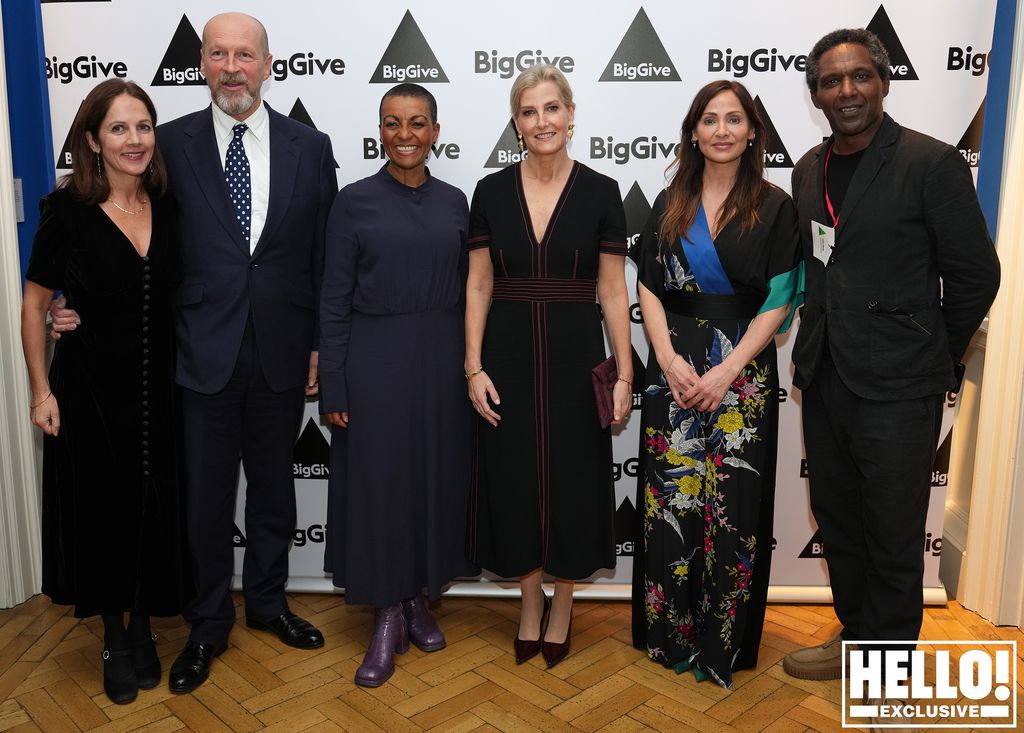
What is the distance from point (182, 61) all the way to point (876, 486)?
9.43ft

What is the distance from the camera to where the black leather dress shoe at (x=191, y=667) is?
292 centimetres

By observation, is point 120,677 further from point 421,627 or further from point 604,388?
point 604,388

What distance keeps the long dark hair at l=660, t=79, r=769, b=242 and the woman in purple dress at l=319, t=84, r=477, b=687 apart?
0.69 metres

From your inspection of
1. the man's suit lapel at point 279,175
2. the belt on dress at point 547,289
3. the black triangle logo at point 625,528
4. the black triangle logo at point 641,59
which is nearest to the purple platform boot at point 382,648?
the black triangle logo at point 625,528

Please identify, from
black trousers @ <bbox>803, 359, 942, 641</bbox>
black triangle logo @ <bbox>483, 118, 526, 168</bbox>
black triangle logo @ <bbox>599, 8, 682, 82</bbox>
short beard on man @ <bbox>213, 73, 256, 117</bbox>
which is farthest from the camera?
black triangle logo @ <bbox>483, 118, 526, 168</bbox>

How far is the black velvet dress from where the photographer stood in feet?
8.80

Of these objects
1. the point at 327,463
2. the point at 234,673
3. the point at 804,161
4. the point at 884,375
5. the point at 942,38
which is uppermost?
the point at 942,38

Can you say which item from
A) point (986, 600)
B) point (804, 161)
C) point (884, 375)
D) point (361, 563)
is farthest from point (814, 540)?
point (361, 563)

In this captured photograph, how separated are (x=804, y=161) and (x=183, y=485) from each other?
2244 millimetres

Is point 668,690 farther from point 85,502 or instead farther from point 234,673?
point 85,502

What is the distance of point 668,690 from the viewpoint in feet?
9.55

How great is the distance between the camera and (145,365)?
2.79 metres

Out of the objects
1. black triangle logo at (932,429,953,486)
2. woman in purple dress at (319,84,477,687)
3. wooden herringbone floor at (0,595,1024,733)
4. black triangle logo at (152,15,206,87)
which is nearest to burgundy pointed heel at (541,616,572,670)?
wooden herringbone floor at (0,595,1024,733)

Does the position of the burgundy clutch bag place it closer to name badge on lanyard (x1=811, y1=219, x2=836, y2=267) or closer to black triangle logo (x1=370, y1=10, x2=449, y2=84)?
name badge on lanyard (x1=811, y1=219, x2=836, y2=267)
